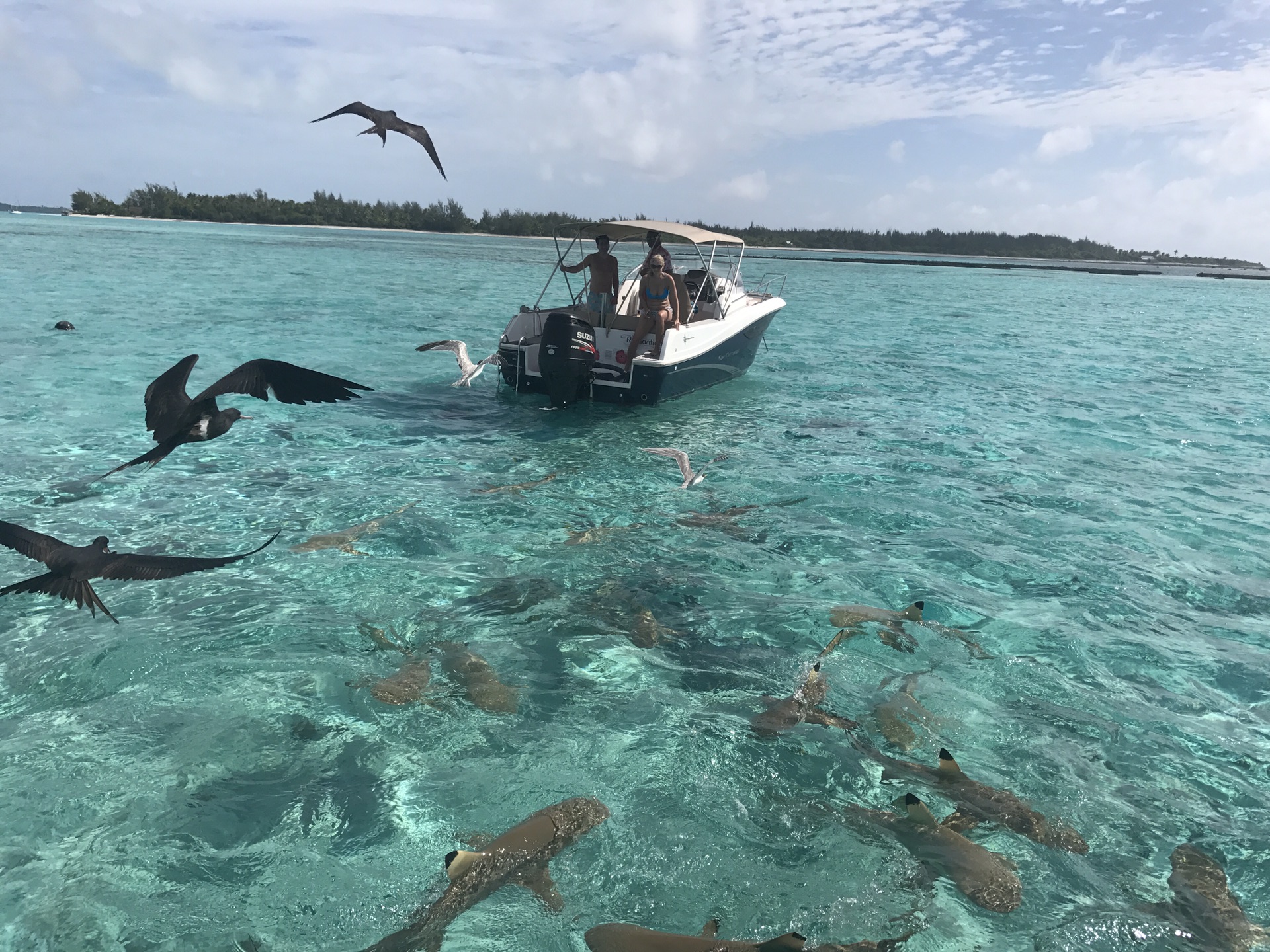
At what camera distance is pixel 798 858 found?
3.63m

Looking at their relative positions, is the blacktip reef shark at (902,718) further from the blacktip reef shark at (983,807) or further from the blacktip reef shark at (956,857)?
the blacktip reef shark at (956,857)

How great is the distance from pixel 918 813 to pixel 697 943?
1456mm

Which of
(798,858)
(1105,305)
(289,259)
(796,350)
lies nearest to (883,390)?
(796,350)

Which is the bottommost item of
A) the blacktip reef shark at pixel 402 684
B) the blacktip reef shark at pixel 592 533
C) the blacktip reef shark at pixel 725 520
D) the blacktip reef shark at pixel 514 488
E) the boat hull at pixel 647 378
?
the blacktip reef shark at pixel 402 684

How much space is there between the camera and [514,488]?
8.59m

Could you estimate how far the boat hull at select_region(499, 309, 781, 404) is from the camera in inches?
456

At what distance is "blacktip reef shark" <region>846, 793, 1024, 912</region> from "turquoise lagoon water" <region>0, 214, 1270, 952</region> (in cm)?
7

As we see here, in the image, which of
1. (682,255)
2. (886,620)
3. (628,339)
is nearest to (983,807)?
(886,620)

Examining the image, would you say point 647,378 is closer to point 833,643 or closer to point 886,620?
point 886,620

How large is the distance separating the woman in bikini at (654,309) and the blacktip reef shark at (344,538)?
17.5 feet

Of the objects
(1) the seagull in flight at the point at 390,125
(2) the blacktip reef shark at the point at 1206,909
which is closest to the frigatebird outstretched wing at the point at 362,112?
(1) the seagull in flight at the point at 390,125

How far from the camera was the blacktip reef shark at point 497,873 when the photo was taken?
3.16m

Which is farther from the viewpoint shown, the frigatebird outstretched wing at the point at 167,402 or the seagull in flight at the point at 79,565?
the frigatebird outstretched wing at the point at 167,402

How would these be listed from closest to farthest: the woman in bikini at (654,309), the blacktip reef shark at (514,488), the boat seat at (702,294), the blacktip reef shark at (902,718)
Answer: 1. the blacktip reef shark at (902,718)
2. the blacktip reef shark at (514,488)
3. the woman in bikini at (654,309)
4. the boat seat at (702,294)
